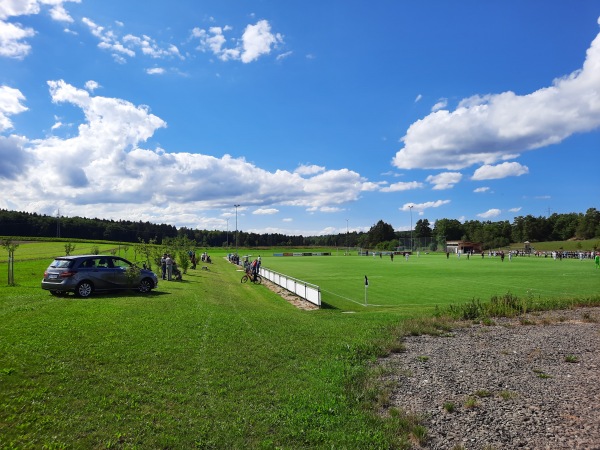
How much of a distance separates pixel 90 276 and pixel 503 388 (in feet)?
50.6

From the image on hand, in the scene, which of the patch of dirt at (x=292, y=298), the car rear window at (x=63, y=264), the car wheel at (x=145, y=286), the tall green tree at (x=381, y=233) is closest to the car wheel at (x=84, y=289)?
the car rear window at (x=63, y=264)

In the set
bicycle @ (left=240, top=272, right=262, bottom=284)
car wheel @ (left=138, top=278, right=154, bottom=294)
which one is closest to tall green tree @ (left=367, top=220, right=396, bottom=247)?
bicycle @ (left=240, top=272, right=262, bottom=284)

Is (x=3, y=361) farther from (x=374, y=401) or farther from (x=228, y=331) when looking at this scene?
(x=374, y=401)

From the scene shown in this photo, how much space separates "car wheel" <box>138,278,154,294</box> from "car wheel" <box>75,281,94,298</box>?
8.01 ft

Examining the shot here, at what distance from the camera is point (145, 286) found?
19.2 m

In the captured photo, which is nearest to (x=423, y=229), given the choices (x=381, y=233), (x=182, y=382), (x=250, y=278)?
(x=381, y=233)

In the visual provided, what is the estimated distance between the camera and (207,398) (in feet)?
21.7

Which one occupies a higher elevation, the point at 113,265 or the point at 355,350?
the point at 113,265

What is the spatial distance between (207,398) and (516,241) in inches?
7271

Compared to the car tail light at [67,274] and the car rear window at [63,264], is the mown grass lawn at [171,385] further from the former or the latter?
the car rear window at [63,264]

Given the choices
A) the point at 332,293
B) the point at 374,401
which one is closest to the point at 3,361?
the point at 374,401

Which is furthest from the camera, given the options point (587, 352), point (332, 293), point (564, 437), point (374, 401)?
point (332, 293)

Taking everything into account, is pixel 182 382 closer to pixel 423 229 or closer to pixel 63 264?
pixel 63 264

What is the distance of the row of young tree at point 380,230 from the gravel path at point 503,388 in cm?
9688
